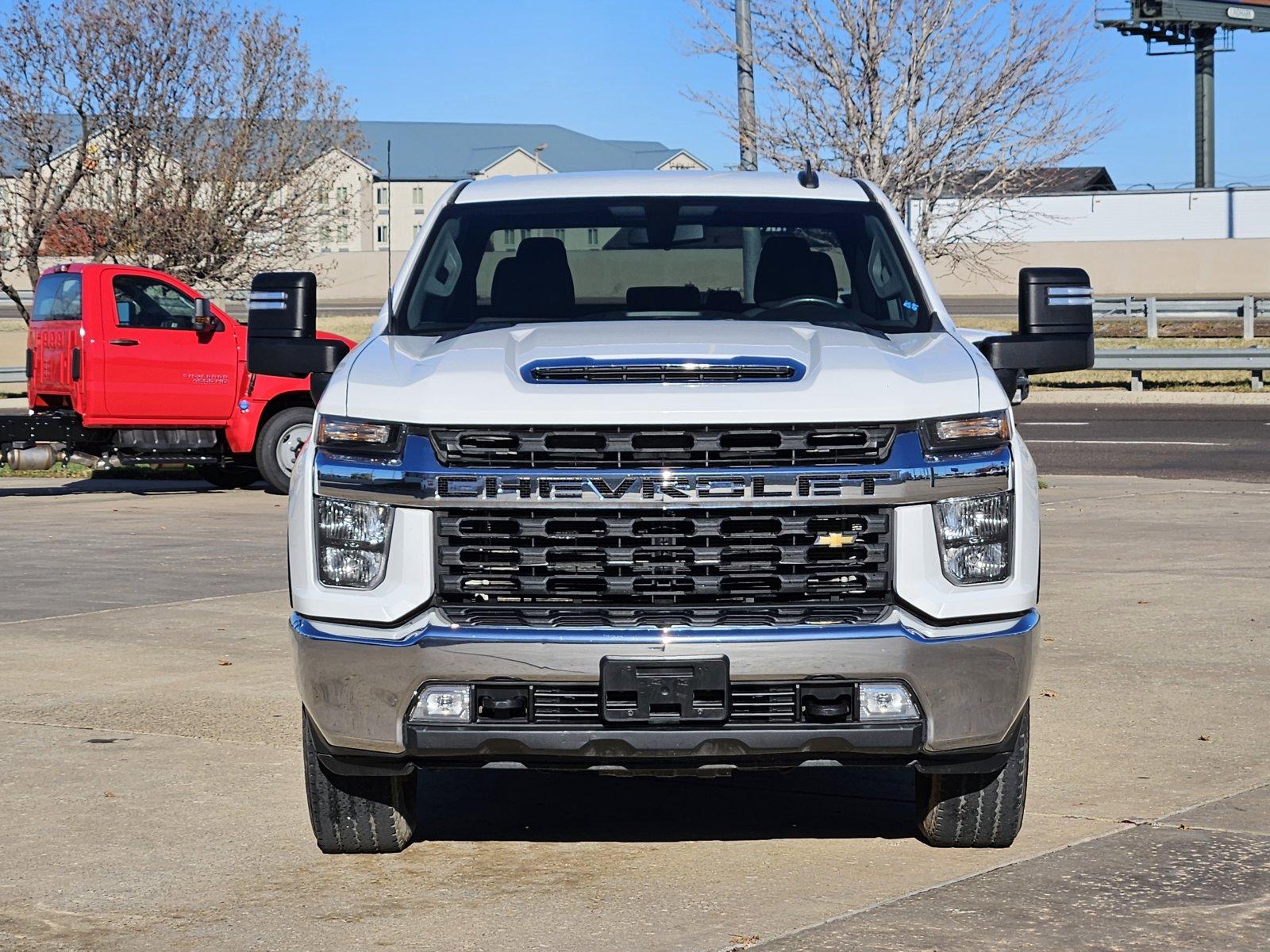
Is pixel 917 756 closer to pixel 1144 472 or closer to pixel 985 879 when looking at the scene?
pixel 985 879

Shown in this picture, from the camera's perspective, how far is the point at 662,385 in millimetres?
4719

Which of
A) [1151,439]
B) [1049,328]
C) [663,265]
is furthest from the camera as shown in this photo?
[1151,439]

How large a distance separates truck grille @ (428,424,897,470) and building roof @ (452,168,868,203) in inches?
79.9

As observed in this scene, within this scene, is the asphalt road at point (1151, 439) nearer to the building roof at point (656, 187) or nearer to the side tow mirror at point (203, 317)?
the side tow mirror at point (203, 317)

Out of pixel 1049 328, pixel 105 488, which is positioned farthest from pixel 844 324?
pixel 105 488

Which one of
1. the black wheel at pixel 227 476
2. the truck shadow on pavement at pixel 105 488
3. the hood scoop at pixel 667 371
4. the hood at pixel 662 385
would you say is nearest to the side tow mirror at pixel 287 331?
the hood at pixel 662 385

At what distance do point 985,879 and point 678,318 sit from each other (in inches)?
79.1

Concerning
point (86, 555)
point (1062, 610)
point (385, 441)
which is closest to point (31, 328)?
point (86, 555)

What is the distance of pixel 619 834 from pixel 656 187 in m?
2.34

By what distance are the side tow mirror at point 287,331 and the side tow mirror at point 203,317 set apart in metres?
9.79

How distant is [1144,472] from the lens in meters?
18.0

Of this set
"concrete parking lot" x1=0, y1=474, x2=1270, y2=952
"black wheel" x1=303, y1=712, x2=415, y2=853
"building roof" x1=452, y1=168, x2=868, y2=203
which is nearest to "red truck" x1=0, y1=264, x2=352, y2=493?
"concrete parking lot" x1=0, y1=474, x2=1270, y2=952

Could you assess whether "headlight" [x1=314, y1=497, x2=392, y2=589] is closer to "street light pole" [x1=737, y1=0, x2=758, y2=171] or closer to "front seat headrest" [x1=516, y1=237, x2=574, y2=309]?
"front seat headrest" [x1=516, y1=237, x2=574, y2=309]

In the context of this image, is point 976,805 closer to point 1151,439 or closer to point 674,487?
point 674,487
